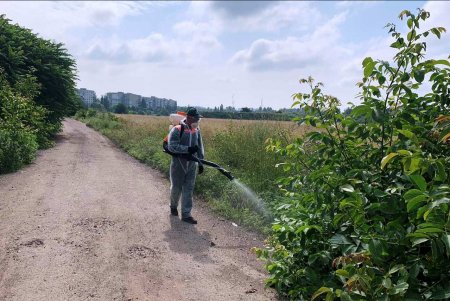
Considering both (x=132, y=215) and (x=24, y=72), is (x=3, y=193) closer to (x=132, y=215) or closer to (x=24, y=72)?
(x=132, y=215)

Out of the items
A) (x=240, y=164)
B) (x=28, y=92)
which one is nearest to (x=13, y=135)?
(x=28, y=92)

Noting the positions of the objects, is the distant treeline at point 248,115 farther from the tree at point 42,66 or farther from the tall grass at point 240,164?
the tree at point 42,66

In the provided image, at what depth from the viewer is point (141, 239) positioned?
18.7 ft

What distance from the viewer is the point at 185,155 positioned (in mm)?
6664

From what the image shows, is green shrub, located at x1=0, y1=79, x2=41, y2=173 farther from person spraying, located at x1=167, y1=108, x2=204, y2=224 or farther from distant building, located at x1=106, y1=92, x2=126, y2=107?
distant building, located at x1=106, y1=92, x2=126, y2=107

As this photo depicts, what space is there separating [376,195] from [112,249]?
3777 mm

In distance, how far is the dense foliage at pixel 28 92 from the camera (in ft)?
37.3

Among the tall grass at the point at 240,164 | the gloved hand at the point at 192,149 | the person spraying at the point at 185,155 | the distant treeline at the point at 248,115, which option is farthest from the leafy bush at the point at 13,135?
the gloved hand at the point at 192,149

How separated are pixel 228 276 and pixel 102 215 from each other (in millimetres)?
2878

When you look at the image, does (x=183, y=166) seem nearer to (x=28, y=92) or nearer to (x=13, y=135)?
(x=13, y=135)

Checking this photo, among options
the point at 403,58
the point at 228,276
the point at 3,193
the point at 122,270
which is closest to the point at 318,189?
the point at 403,58

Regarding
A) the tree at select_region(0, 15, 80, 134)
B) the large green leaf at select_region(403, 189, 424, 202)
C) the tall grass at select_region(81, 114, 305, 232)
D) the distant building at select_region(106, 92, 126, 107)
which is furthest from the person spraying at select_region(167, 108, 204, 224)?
the distant building at select_region(106, 92, 126, 107)

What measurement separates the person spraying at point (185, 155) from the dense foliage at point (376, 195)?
2.92m

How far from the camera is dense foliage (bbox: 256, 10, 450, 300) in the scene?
2.05m
